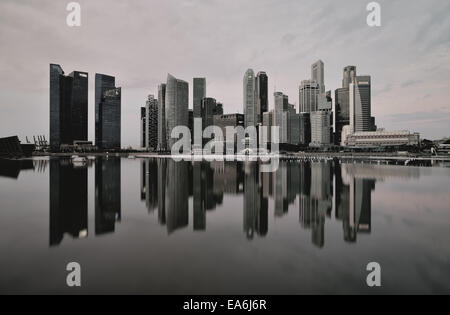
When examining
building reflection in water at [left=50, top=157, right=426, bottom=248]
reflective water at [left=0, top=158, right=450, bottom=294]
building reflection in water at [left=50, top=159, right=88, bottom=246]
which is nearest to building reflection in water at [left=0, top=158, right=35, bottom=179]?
building reflection in water at [left=50, top=159, right=88, bottom=246]

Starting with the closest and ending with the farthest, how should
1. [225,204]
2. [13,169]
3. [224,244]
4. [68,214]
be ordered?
[224,244]
[68,214]
[225,204]
[13,169]

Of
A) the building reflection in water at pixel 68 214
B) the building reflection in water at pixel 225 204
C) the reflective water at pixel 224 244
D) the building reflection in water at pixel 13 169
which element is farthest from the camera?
the building reflection in water at pixel 13 169

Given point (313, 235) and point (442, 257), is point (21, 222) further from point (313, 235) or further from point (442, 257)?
point (442, 257)

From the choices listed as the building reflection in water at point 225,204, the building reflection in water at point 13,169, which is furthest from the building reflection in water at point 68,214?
the building reflection in water at point 13,169

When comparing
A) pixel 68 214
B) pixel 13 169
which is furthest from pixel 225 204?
pixel 13 169

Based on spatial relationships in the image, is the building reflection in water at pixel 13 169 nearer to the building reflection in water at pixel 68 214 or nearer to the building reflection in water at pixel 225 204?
the building reflection in water at pixel 68 214

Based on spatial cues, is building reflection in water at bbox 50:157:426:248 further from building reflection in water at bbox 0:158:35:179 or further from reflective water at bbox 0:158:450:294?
building reflection in water at bbox 0:158:35:179

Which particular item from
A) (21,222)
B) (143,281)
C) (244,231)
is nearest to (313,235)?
(244,231)

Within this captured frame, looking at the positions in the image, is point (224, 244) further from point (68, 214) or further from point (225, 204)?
point (68, 214)
